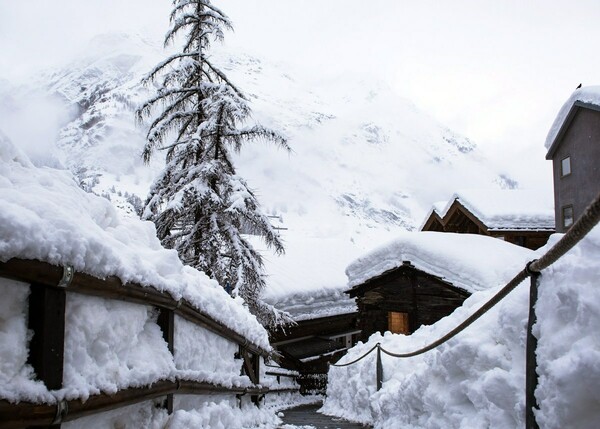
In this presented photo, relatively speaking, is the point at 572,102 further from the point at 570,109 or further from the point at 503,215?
the point at 503,215

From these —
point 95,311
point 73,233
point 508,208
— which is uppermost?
point 508,208

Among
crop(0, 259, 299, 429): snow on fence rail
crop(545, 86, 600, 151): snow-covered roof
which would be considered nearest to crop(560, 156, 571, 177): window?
crop(545, 86, 600, 151): snow-covered roof

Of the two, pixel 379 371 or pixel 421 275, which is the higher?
pixel 421 275

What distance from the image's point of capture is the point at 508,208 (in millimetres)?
22781

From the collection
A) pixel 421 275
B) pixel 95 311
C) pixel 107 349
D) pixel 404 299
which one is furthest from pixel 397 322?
pixel 95 311

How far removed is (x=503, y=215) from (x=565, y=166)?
346 cm

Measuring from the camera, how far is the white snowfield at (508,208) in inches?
863

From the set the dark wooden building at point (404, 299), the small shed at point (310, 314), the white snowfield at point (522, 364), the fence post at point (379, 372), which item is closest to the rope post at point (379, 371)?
the fence post at point (379, 372)

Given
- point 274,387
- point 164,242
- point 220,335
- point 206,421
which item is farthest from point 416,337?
point 274,387

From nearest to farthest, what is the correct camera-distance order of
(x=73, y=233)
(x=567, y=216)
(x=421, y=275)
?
(x=73, y=233), (x=421, y=275), (x=567, y=216)

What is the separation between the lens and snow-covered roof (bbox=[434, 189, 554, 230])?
2192 centimetres

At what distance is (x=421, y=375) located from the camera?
459 centimetres

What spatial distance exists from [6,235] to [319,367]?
821 inches

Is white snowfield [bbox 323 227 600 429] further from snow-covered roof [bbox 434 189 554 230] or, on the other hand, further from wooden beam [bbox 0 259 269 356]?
snow-covered roof [bbox 434 189 554 230]
